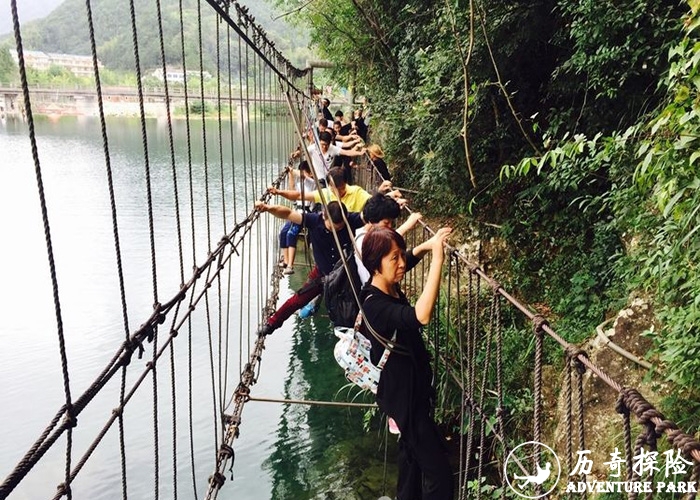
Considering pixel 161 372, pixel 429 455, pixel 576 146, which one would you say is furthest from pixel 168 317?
pixel 576 146

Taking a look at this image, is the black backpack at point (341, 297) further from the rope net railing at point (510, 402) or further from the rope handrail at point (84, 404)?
the rope handrail at point (84, 404)

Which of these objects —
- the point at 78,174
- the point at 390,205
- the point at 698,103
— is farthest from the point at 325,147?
the point at 78,174

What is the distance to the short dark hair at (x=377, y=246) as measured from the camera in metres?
1.63

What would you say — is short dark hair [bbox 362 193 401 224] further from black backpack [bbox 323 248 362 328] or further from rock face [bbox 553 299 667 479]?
rock face [bbox 553 299 667 479]

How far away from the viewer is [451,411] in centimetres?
326

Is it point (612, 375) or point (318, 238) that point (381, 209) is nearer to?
point (318, 238)

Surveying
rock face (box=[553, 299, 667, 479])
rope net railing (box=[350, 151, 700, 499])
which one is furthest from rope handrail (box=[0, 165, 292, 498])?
rock face (box=[553, 299, 667, 479])

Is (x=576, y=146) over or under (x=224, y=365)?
over

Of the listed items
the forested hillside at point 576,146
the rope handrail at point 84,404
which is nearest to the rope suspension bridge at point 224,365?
the rope handrail at point 84,404

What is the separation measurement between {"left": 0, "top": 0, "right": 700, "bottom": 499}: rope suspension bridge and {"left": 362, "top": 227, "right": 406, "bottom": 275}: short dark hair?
272 millimetres

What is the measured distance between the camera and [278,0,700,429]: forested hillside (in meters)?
1.77

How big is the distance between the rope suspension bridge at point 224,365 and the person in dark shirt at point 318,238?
0.59ft

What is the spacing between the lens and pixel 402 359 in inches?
65.4

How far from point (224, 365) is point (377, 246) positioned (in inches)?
146
